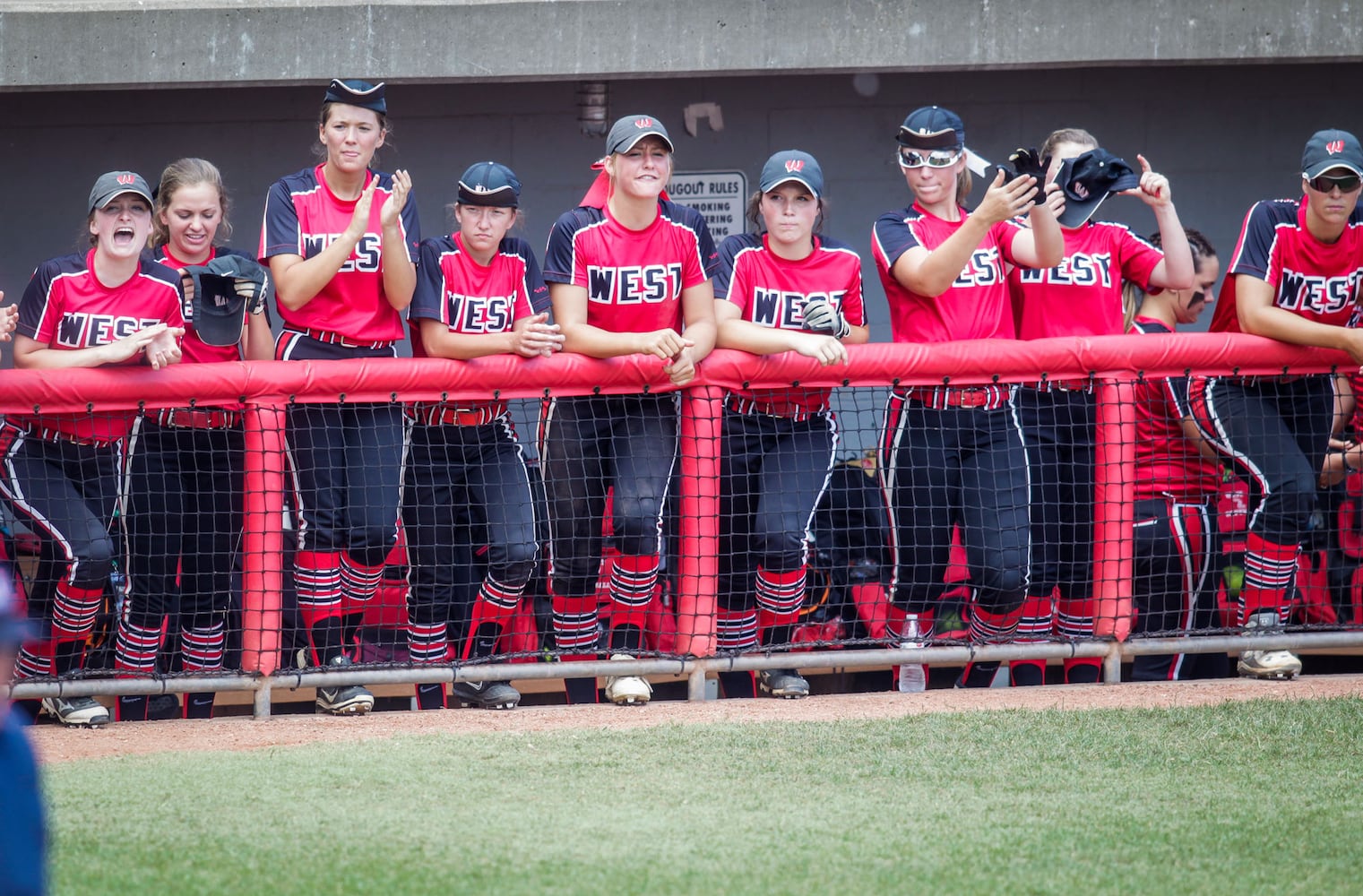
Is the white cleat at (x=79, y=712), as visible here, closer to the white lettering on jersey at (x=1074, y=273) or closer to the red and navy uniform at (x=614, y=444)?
the red and navy uniform at (x=614, y=444)

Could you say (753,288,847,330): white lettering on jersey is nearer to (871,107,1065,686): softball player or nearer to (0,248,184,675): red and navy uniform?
(871,107,1065,686): softball player

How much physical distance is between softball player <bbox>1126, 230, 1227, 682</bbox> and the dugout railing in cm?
32

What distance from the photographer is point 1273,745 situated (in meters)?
3.93

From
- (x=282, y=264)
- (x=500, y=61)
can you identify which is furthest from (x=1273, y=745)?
(x=500, y=61)

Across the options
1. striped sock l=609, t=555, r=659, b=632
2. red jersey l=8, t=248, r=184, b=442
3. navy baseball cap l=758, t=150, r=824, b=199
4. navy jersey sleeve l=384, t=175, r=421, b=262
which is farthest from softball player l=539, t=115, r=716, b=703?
red jersey l=8, t=248, r=184, b=442

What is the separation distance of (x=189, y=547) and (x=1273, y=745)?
3.16 m

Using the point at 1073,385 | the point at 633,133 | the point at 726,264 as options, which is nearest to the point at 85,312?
the point at 633,133

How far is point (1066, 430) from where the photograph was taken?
4945 mm

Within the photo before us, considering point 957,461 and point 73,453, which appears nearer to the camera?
point 73,453

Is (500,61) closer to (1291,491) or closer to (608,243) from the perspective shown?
(608,243)

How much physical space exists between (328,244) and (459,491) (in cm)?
85

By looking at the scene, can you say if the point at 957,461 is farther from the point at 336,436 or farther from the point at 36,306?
the point at 36,306

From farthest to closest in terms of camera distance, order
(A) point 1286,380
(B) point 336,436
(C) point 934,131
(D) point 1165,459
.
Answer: (D) point 1165,459
(A) point 1286,380
(C) point 934,131
(B) point 336,436

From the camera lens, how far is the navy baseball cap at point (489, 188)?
15.2 feet
